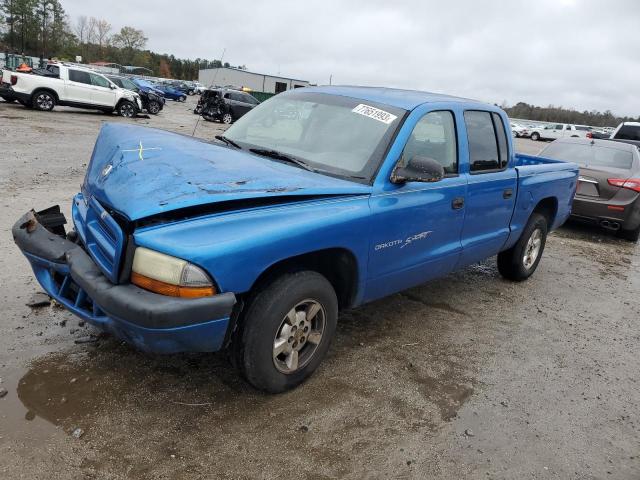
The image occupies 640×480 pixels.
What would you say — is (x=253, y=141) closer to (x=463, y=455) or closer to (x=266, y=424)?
(x=266, y=424)

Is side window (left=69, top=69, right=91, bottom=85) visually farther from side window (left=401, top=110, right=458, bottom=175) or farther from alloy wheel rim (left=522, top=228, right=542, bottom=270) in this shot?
side window (left=401, top=110, right=458, bottom=175)

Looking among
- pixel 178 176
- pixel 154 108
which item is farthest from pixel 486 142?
pixel 154 108

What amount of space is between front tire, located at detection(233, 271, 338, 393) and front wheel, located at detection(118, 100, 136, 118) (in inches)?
772

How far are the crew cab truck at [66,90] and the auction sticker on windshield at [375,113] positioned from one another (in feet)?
58.2

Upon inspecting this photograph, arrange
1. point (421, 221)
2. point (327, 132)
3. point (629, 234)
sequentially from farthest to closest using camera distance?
1. point (629, 234)
2. point (327, 132)
3. point (421, 221)

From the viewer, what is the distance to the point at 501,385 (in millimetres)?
3549

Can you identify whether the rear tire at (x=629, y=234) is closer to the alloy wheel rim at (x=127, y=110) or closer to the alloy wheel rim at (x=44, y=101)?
the alloy wheel rim at (x=127, y=110)

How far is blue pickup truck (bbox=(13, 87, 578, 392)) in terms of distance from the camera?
8.12ft

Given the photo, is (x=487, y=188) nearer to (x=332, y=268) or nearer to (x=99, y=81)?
(x=332, y=268)

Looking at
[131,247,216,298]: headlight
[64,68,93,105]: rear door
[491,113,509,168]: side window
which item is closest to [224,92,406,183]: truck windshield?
[131,247,216,298]: headlight

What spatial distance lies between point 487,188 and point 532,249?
178 centimetres

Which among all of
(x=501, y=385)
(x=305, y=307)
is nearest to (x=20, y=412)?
(x=305, y=307)

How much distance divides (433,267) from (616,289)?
3.31m

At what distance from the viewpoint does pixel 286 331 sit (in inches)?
117
